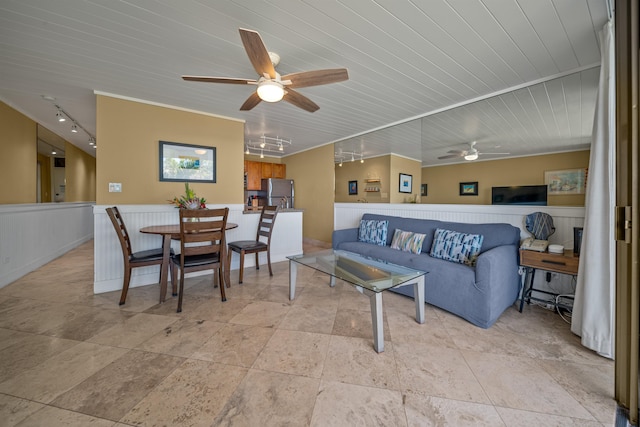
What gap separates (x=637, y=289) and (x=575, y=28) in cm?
194

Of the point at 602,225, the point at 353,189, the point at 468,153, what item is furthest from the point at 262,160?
the point at 602,225

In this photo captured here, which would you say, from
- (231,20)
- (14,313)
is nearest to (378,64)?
(231,20)

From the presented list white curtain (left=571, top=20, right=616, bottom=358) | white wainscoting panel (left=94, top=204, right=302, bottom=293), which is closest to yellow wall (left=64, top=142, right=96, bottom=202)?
white wainscoting panel (left=94, top=204, right=302, bottom=293)

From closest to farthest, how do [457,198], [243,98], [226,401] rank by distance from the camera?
[226,401]
[243,98]
[457,198]

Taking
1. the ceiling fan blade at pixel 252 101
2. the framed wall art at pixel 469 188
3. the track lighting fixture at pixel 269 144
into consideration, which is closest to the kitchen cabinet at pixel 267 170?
the track lighting fixture at pixel 269 144

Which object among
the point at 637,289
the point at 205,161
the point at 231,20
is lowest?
the point at 637,289

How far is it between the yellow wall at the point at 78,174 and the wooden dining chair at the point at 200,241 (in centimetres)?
536

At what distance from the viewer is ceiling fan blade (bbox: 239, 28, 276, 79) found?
1465mm

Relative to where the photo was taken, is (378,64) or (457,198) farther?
(457,198)

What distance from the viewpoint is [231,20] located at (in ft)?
5.66

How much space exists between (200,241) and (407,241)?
2.50 m

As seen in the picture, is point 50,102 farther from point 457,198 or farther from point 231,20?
point 457,198

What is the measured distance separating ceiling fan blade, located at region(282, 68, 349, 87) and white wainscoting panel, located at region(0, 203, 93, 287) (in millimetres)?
3972

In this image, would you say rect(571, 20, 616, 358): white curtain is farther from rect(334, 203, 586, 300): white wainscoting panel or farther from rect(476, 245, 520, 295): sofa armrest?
rect(334, 203, 586, 300): white wainscoting panel
